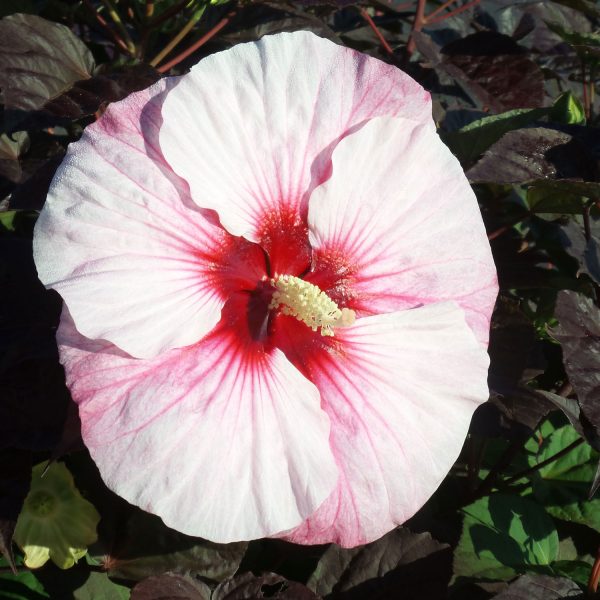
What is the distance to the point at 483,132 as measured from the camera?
1.18m

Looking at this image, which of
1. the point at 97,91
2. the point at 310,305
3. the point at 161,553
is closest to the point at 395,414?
the point at 310,305

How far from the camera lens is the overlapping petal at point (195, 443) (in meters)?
0.82

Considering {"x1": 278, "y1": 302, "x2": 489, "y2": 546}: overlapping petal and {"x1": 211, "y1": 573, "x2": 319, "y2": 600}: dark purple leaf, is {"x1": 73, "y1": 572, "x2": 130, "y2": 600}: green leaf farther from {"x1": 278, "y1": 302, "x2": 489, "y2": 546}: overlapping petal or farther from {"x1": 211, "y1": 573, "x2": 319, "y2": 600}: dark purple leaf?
{"x1": 278, "y1": 302, "x2": 489, "y2": 546}: overlapping petal

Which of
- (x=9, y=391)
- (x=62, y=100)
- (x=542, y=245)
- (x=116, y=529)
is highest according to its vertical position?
(x=62, y=100)

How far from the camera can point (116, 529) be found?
1180 millimetres

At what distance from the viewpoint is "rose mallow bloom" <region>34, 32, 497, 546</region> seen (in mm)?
832

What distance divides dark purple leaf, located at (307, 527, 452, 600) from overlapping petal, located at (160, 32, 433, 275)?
1.51 feet

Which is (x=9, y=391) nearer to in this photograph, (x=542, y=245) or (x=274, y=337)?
(x=274, y=337)

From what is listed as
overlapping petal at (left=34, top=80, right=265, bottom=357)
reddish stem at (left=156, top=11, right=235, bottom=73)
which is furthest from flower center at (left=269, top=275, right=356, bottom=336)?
reddish stem at (left=156, top=11, right=235, bottom=73)

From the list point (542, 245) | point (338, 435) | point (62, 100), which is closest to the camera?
point (338, 435)

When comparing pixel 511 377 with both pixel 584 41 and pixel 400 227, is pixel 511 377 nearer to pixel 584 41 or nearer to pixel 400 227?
pixel 400 227

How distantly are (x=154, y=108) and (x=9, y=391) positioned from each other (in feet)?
1.27

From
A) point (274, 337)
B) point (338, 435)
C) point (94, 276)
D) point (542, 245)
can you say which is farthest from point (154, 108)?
point (542, 245)

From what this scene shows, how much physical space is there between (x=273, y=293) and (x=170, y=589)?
37 centimetres
